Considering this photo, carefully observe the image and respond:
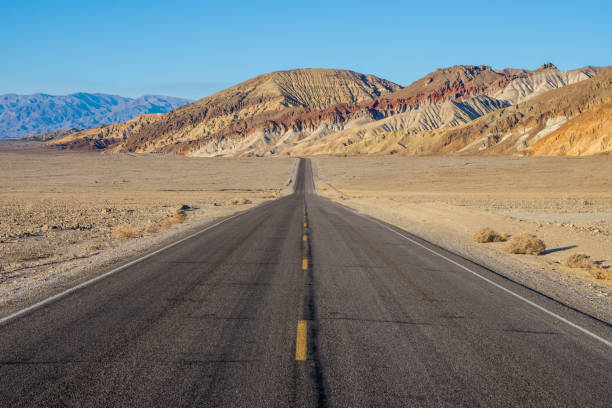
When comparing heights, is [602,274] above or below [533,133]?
below

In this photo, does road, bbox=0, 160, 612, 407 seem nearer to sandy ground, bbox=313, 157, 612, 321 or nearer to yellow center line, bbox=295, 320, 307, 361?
yellow center line, bbox=295, 320, 307, 361

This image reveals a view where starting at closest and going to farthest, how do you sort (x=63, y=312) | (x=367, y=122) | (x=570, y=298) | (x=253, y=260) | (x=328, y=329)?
1. (x=328, y=329)
2. (x=63, y=312)
3. (x=570, y=298)
4. (x=253, y=260)
5. (x=367, y=122)

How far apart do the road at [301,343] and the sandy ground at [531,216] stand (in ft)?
6.82

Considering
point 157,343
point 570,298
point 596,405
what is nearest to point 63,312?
point 157,343

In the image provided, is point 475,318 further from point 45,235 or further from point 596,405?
point 45,235

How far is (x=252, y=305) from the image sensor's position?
7.42 m

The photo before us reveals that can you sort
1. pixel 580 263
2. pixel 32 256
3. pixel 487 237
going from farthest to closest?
pixel 487 237 → pixel 32 256 → pixel 580 263

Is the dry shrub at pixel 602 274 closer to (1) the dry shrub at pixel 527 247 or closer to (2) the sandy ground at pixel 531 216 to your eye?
(2) the sandy ground at pixel 531 216

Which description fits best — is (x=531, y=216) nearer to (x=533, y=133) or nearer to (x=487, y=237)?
(x=487, y=237)

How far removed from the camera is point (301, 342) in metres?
5.76

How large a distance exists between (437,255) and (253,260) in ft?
18.3

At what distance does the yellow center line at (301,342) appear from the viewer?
5316 mm

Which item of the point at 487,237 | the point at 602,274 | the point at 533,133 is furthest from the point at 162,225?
the point at 533,133

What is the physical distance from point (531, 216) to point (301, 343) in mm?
25938
